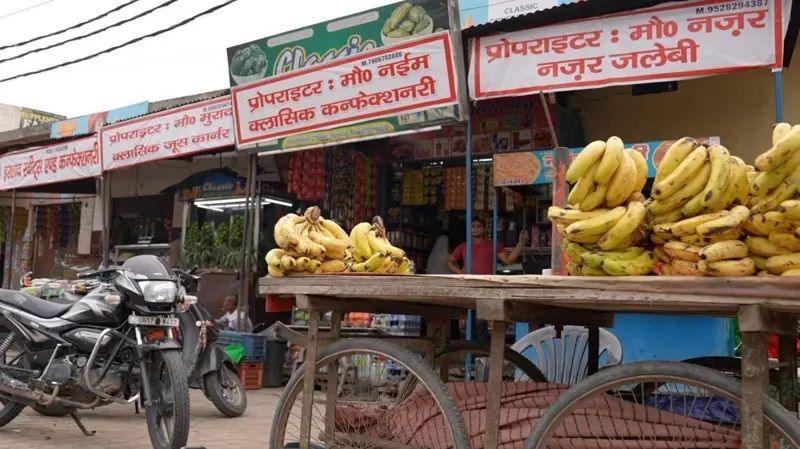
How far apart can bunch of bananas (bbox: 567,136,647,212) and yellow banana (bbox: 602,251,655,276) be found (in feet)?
0.77

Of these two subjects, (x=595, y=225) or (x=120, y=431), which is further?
(x=120, y=431)

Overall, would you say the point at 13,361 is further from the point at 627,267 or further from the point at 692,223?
the point at 692,223

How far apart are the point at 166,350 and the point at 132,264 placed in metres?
0.71

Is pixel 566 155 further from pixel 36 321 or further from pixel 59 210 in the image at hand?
pixel 59 210

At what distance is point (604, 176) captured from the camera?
2.49 m

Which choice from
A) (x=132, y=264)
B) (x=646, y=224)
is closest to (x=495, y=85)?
(x=132, y=264)

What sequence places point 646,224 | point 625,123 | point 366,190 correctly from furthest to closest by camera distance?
point 366,190, point 625,123, point 646,224

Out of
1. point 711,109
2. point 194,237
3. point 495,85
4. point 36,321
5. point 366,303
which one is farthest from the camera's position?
point 194,237

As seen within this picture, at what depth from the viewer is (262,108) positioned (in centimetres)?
793

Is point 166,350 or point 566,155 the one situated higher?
point 566,155

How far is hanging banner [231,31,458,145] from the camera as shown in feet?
21.4

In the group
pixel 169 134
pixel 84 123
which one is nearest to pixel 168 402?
pixel 169 134

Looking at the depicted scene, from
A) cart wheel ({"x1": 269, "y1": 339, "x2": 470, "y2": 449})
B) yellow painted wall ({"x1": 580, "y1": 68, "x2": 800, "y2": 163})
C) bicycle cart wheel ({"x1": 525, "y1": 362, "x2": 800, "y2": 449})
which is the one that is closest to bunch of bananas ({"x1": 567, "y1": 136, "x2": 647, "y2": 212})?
bicycle cart wheel ({"x1": 525, "y1": 362, "x2": 800, "y2": 449})

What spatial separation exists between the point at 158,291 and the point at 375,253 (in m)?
1.70
